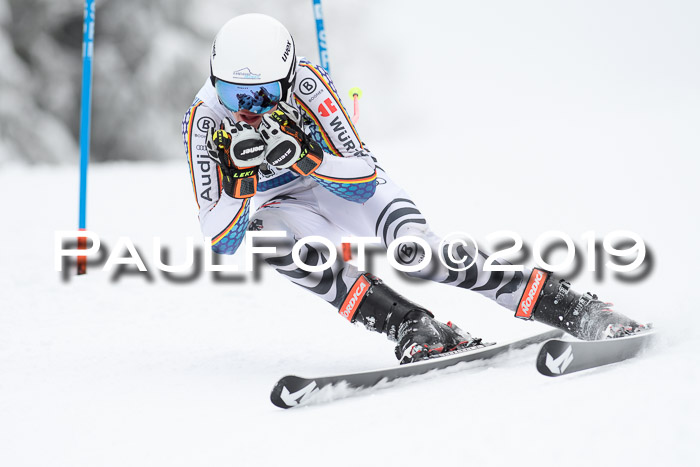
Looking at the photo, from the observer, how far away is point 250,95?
2.91 m

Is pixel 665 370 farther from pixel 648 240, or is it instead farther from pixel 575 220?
pixel 575 220

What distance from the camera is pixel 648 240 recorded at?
5711mm

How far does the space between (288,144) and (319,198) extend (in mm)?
618

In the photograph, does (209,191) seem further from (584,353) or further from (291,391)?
(584,353)

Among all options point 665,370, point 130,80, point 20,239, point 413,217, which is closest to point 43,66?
point 130,80

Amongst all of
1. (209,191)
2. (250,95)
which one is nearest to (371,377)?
(209,191)

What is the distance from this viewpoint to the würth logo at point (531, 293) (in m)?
3.15

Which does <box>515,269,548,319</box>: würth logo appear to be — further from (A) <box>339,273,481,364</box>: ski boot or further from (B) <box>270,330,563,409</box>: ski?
(A) <box>339,273,481,364</box>: ski boot

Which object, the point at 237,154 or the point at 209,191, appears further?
the point at 209,191

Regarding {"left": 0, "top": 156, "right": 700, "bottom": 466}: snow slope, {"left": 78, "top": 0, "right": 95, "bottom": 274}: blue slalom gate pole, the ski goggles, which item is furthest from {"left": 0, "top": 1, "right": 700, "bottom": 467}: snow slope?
the ski goggles

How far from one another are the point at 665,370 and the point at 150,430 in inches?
66.4

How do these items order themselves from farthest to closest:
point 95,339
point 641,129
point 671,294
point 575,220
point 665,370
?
point 641,129 → point 575,220 → point 671,294 → point 95,339 → point 665,370

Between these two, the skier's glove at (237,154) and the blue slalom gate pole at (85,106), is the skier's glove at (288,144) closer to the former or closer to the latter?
the skier's glove at (237,154)

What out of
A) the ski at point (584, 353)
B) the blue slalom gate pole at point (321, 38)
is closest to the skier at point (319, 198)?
the ski at point (584, 353)
